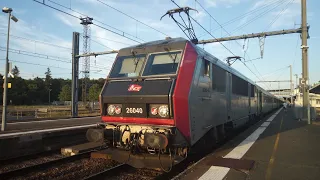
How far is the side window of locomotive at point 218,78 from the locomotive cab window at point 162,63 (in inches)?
83.7

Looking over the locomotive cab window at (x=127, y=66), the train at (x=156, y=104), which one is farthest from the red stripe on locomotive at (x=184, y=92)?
the locomotive cab window at (x=127, y=66)

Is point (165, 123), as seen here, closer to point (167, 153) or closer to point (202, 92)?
point (167, 153)

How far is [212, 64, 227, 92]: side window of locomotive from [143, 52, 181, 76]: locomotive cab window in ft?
6.97

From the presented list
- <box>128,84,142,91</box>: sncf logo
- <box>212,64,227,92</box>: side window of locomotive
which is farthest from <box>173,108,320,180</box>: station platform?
<box>128,84,142,91</box>: sncf logo

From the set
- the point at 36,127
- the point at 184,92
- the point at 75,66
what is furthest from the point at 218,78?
the point at 75,66

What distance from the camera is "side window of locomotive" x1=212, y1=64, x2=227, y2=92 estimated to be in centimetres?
884

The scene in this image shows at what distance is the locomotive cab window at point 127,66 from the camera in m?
7.51

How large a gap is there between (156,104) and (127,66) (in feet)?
5.90

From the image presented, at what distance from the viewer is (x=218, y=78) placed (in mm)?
9359

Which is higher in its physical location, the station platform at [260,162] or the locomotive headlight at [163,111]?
the locomotive headlight at [163,111]

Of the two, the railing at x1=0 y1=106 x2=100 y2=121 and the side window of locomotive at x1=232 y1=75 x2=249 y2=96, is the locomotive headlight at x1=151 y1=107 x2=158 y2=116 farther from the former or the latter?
the railing at x1=0 y1=106 x2=100 y2=121

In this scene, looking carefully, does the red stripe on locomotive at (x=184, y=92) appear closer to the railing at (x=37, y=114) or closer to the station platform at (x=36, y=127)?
the station platform at (x=36, y=127)

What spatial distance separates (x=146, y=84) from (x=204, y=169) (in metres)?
2.54

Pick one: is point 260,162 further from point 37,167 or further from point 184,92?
point 37,167
